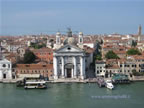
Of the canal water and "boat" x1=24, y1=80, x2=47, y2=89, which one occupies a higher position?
"boat" x1=24, y1=80, x2=47, y2=89

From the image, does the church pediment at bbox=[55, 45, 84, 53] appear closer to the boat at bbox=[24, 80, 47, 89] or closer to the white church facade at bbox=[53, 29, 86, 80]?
the white church facade at bbox=[53, 29, 86, 80]

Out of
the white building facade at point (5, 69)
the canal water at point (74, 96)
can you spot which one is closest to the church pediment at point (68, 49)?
the canal water at point (74, 96)

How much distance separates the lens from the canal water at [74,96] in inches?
529

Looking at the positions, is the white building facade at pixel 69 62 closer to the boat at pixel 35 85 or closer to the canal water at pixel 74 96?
the canal water at pixel 74 96

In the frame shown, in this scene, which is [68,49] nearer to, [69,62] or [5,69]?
[69,62]

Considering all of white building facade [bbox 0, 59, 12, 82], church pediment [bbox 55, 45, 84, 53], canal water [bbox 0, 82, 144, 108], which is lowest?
canal water [bbox 0, 82, 144, 108]

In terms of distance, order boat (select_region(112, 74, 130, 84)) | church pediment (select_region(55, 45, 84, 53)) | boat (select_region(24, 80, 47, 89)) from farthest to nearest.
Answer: church pediment (select_region(55, 45, 84, 53)) → boat (select_region(112, 74, 130, 84)) → boat (select_region(24, 80, 47, 89))

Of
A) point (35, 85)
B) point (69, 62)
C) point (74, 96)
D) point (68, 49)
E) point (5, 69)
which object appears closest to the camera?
point (74, 96)

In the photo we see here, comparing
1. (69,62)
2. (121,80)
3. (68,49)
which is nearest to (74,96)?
(69,62)

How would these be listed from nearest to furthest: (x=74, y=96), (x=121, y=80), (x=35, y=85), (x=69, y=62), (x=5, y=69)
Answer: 1. (x=74, y=96)
2. (x=35, y=85)
3. (x=121, y=80)
4. (x=69, y=62)
5. (x=5, y=69)

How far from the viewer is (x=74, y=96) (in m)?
15.1

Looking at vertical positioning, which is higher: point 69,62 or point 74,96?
point 69,62

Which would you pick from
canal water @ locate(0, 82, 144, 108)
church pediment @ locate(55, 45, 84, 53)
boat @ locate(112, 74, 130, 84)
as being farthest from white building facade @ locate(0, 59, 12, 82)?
boat @ locate(112, 74, 130, 84)

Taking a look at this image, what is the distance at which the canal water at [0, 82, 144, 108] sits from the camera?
13438 millimetres
